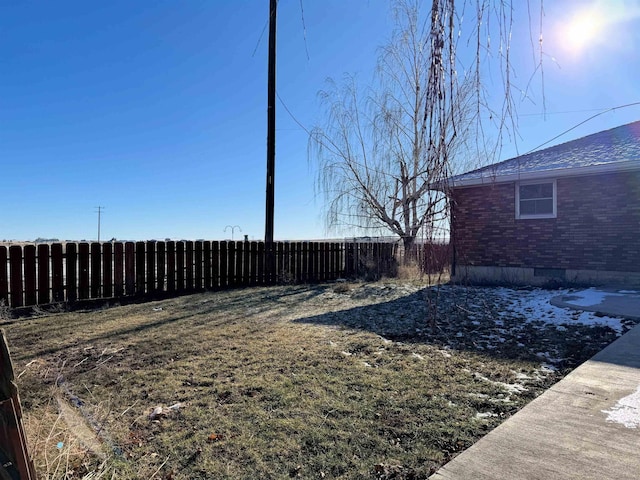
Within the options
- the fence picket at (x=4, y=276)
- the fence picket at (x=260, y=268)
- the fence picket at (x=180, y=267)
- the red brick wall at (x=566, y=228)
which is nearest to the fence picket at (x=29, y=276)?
the fence picket at (x=4, y=276)

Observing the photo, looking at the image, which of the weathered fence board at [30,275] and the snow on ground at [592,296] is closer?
the snow on ground at [592,296]

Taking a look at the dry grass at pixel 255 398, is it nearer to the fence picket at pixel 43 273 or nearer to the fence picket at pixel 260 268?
the fence picket at pixel 43 273

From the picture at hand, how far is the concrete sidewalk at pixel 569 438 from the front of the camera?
191 cm

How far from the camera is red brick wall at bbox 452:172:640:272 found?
8141 millimetres

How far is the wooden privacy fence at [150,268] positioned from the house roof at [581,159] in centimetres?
476

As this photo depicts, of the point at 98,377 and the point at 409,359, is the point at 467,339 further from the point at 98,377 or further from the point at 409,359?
the point at 98,377

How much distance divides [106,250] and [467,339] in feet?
23.5

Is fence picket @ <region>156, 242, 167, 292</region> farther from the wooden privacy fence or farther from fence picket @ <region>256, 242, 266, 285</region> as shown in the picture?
fence picket @ <region>256, 242, 266, 285</region>

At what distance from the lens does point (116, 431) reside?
2449 millimetres

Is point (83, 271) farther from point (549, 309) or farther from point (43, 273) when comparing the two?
point (549, 309)

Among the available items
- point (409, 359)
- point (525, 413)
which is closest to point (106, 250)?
point (409, 359)

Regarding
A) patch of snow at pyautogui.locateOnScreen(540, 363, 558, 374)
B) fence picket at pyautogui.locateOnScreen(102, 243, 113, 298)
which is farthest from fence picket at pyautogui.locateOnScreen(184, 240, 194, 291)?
patch of snow at pyautogui.locateOnScreen(540, 363, 558, 374)

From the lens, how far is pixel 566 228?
8.87 metres

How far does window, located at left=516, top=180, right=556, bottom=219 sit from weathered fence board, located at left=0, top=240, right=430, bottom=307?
4.48 metres
